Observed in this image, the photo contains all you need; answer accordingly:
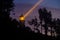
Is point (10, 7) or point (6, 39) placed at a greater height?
point (10, 7)

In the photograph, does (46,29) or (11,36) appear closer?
(11,36)

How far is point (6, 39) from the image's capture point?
11.0m

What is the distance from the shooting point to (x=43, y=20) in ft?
158

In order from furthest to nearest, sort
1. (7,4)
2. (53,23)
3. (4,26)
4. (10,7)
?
(53,23)
(10,7)
(7,4)
(4,26)

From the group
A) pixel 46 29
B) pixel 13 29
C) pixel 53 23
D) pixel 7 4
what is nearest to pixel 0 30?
pixel 13 29

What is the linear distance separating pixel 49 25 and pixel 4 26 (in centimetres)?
3699

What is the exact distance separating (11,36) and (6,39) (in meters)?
0.53

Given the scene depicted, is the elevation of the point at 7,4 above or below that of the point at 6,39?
above

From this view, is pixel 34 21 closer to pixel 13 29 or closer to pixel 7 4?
pixel 7 4

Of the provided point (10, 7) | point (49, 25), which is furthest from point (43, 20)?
point (10, 7)

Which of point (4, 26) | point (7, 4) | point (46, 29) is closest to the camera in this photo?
point (4, 26)

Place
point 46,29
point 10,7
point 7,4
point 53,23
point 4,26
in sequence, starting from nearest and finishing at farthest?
point 4,26 → point 7,4 → point 10,7 → point 46,29 → point 53,23

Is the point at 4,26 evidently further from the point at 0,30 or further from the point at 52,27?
the point at 52,27

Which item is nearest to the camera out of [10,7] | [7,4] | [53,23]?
[7,4]
